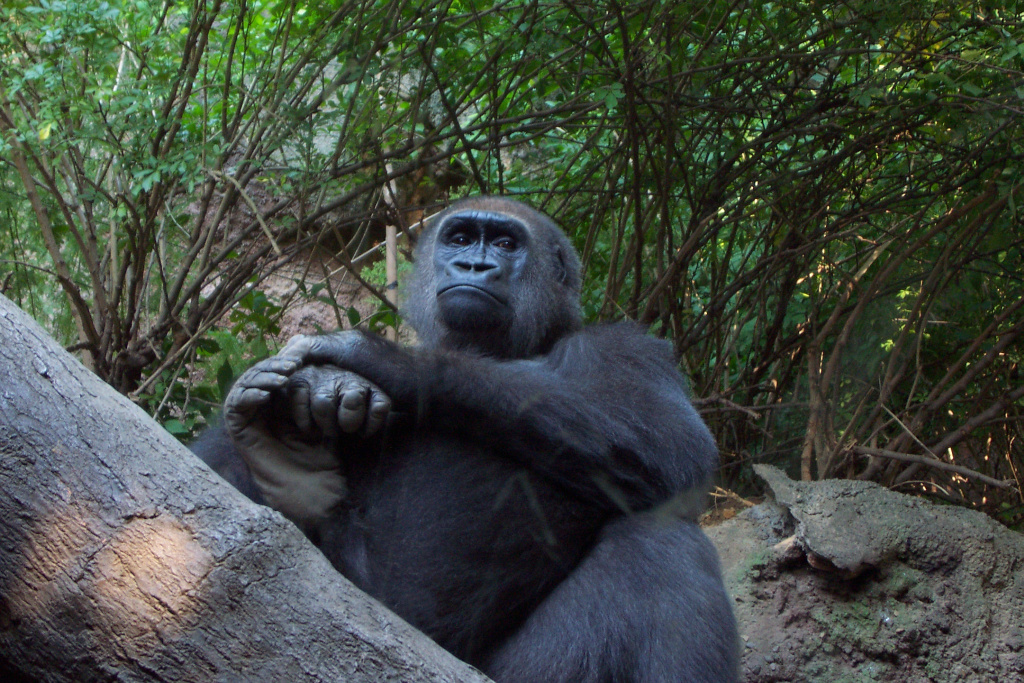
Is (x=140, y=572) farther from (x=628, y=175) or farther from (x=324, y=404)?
(x=628, y=175)

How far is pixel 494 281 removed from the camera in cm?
271

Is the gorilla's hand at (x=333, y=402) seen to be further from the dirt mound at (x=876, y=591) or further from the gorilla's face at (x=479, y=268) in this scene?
the dirt mound at (x=876, y=591)

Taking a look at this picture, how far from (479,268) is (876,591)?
182 cm

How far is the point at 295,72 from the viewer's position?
11.6 feet

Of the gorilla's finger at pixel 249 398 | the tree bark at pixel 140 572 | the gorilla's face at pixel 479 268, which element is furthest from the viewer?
A: the gorilla's face at pixel 479 268

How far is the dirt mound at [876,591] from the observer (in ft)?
9.80

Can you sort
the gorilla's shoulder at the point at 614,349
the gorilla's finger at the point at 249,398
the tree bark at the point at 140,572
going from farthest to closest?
the gorilla's shoulder at the point at 614,349 → the gorilla's finger at the point at 249,398 → the tree bark at the point at 140,572

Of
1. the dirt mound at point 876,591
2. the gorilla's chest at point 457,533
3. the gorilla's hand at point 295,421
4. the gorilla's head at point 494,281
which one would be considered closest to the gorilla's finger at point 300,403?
the gorilla's hand at point 295,421

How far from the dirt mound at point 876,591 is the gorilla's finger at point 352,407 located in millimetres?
1782

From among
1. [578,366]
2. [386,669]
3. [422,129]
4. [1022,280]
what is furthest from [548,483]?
[1022,280]

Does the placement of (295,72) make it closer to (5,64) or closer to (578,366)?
(5,64)

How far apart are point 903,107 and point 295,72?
8.51ft

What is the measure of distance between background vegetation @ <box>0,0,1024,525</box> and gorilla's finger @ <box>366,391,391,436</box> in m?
1.54

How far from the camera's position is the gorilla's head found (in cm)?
266
